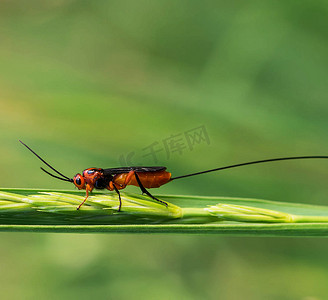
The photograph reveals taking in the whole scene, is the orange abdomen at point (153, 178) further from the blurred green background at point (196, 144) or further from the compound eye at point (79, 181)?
the blurred green background at point (196, 144)

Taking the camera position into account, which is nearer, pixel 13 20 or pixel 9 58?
pixel 9 58

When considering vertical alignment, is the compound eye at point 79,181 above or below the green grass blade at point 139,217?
above

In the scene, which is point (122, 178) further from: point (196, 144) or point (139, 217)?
point (196, 144)

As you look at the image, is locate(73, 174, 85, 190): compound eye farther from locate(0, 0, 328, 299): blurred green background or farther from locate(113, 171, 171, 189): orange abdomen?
locate(0, 0, 328, 299): blurred green background

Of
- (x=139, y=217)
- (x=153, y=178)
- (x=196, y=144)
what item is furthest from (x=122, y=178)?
(x=196, y=144)

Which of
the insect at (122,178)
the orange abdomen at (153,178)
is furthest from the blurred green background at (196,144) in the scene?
the orange abdomen at (153,178)

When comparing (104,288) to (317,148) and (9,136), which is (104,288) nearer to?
(9,136)

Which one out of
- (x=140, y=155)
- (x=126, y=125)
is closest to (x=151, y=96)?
(x=126, y=125)

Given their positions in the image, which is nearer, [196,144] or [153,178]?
[153,178]
